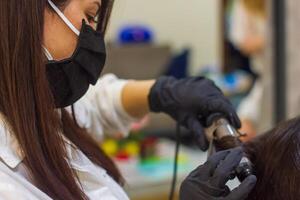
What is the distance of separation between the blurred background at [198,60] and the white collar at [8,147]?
56 cm

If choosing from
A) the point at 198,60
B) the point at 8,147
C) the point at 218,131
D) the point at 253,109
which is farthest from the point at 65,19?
the point at 198,60

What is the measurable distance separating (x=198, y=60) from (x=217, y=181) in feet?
10.5

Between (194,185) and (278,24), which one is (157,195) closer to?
(278,24)

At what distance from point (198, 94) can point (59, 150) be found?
37cm

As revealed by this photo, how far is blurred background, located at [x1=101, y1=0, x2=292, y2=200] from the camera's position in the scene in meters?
1.67

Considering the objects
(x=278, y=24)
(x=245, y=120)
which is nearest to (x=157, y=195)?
(x=245, y=120)

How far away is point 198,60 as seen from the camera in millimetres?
3934

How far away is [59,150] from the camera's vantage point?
0.87 m

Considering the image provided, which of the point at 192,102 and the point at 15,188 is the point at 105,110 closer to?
the point at 192,102

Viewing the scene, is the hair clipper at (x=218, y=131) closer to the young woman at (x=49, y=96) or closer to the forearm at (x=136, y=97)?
the young woman at (x=49, y=96)

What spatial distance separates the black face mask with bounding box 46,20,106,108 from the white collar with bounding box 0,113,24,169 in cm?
11

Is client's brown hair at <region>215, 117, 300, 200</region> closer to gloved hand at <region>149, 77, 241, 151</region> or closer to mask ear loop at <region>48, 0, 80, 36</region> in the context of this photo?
gloved hand at <region>149, 77, 241, 151</region>

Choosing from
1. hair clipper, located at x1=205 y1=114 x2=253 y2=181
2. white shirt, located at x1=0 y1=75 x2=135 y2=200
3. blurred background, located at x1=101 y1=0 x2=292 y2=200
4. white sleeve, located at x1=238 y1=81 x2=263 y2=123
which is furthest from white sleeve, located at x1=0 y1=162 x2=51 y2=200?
white sleeve, located at x1=238 y1=81 x2=263 y2=123

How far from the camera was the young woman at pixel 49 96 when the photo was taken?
0.81 metres
